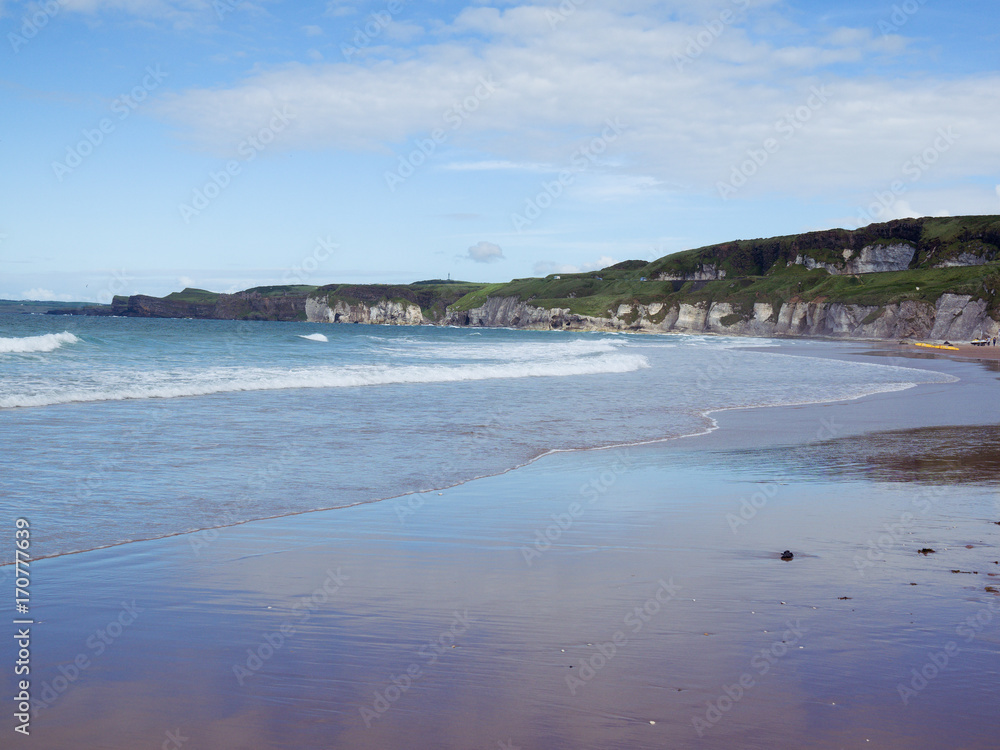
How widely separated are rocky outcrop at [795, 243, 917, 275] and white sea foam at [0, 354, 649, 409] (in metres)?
157

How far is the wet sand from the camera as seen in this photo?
11.7 feet

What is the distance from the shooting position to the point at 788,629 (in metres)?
4.78

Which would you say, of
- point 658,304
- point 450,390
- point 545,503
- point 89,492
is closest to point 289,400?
point 450,390

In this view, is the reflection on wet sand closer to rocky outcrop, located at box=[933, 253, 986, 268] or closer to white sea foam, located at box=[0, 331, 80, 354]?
white sea foam, located at box=[0, 331, 80, 354]

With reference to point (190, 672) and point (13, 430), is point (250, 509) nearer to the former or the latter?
point (190, 672)

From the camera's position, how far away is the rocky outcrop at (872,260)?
16725 centimetres

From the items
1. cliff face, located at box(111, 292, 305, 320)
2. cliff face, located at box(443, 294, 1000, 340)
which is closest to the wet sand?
cliff face, located at box(443, 294, 1000, 340)

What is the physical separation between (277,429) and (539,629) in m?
10.3

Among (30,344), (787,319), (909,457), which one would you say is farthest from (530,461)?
(787,319)

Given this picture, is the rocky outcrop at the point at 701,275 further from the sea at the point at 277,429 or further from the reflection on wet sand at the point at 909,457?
the reflection on wet sand at the point at 909,457

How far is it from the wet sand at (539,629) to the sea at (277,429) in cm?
104

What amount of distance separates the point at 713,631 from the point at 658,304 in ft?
545

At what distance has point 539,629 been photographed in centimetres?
479

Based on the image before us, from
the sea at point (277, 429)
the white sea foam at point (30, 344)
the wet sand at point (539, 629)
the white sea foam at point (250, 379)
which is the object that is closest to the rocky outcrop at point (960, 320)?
the sea at point (277, 429)
